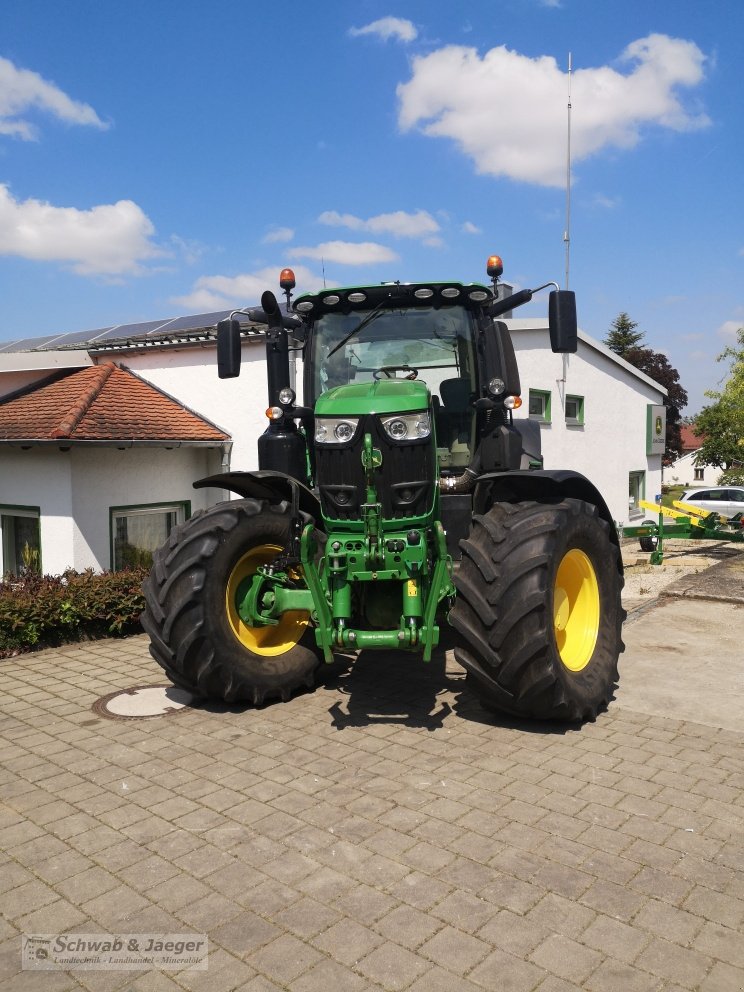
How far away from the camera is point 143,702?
580 centimetres

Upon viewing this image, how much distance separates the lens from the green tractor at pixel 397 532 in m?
4.76

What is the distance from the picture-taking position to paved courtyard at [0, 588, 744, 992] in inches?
111

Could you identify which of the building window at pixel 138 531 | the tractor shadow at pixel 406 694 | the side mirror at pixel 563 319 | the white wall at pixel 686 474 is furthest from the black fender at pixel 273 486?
the white wall at pixel 686 474

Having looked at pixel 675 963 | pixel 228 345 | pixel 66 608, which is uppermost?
pixel 228 345

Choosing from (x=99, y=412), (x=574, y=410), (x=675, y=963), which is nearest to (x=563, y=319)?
(x=675, y=963)

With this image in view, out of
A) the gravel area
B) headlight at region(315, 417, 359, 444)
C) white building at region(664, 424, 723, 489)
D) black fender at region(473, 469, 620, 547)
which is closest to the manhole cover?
headlight at region(315, 417, 359, 444)

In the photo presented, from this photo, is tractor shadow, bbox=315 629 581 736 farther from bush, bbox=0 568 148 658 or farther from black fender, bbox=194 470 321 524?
bush, bbox=0 568 148 658

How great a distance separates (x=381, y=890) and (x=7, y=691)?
4.13m

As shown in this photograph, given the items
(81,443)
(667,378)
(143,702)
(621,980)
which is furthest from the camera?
(667,378)

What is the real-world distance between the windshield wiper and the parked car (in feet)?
59.6

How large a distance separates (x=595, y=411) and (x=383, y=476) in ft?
41.0

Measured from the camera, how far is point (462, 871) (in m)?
3.39

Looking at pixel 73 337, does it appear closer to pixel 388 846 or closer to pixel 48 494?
pixel 48 494

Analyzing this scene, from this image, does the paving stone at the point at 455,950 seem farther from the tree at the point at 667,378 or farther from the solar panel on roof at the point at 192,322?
the tree at the point at 667,378
